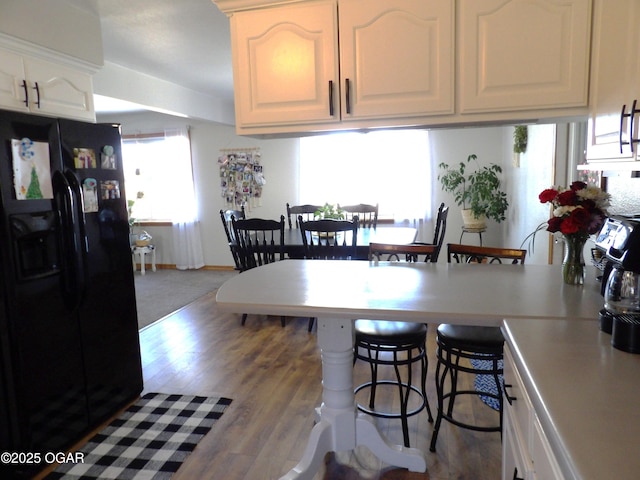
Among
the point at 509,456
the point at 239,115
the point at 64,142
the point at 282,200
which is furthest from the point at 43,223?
the point at 282,200

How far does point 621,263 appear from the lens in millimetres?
1144

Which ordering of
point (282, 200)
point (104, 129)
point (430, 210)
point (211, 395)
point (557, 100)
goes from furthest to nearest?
point (282, 200), point (430, 210), point (211, 395), point (104, 129), point (557, 100)

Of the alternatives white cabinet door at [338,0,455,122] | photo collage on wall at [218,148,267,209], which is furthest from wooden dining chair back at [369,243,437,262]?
photo collage on wall at [218,148,267,209]

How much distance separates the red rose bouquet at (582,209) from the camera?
1.60 metres

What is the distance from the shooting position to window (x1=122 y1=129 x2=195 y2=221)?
6355 mm

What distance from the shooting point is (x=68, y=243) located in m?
2.17

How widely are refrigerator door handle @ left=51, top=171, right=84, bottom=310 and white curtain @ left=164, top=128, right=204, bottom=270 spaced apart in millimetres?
4289

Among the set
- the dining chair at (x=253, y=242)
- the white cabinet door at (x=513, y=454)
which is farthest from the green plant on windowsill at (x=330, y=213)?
the white cabinet door at (x=513, y=454)

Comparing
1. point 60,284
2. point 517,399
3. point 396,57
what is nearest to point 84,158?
point 60,284

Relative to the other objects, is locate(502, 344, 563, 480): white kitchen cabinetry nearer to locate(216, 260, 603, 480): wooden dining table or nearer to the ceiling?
locate(216, 260, 603, 480): wooden dining table

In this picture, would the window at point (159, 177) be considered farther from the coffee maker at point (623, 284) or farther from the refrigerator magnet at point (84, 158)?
the coffee maker at point (623, 284)

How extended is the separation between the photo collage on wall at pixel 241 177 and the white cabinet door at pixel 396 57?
441 cm

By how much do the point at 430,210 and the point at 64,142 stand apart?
14.1ft

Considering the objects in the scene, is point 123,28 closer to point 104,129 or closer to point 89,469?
point 104,129
